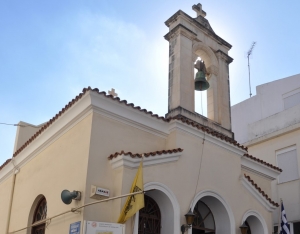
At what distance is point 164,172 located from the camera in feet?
32.7

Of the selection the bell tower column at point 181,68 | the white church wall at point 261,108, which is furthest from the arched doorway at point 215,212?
the white church wall at point 261,108

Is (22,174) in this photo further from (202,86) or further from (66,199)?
(202,86)

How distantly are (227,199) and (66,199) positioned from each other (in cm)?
428

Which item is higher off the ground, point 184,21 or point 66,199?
point 184,21

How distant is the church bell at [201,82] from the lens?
1239 cm

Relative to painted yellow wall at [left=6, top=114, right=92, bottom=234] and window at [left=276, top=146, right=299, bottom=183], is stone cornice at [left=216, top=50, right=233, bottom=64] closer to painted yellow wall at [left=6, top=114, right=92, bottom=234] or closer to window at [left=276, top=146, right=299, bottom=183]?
window at [left=276, top=146, right=299, bottom=183]

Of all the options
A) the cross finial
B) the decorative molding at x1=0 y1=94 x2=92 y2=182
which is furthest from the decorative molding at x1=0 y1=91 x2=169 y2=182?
the cross finial

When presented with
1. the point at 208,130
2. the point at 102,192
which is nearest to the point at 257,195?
the point at 208,130

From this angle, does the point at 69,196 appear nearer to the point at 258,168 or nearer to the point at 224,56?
the point at 258,168

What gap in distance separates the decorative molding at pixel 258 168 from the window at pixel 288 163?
2.01 meters

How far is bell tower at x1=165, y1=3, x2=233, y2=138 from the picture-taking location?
462 inches

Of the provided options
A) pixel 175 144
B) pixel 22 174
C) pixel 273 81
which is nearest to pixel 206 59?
pixel 175 144

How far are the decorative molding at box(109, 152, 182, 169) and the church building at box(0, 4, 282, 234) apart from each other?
0.02m

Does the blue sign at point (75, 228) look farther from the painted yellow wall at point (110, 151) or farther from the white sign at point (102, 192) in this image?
the white sign at point (102, 192)
